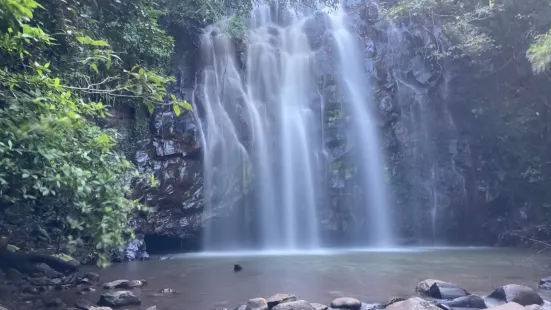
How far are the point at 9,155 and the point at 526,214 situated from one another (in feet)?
56.9

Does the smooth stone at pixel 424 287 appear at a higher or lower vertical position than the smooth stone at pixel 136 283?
lower

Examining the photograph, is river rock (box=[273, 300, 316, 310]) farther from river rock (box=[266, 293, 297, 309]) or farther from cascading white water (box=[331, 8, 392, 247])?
cascading white water (box=[331, 8, 392, 247])

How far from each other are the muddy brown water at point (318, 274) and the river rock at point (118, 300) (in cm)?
20

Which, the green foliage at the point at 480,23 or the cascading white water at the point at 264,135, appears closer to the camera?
the green foliage at the point at 480,23

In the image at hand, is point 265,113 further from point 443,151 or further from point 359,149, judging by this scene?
point 443,151

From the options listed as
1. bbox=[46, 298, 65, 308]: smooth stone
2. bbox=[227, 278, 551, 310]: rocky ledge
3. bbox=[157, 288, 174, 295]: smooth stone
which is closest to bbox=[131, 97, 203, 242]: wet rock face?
bbox=[157, 288, 174, 295]: smooth stone

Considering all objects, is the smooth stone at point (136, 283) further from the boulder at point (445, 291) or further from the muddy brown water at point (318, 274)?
the boulder at point (445, 291)

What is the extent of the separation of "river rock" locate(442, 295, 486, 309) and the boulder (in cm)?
41

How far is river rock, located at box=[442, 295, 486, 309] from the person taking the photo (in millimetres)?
7395

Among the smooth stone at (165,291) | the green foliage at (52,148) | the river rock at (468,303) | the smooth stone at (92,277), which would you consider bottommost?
the river rock at (468,303)

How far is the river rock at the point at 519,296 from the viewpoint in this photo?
7.50 meters

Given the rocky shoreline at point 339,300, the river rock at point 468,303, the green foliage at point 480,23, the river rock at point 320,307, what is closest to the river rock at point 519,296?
the rocky shoreline at point 339,300

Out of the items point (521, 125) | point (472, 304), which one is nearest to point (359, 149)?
point (521, 125)

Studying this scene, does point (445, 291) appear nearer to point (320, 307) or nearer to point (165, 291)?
point (320, 307)
